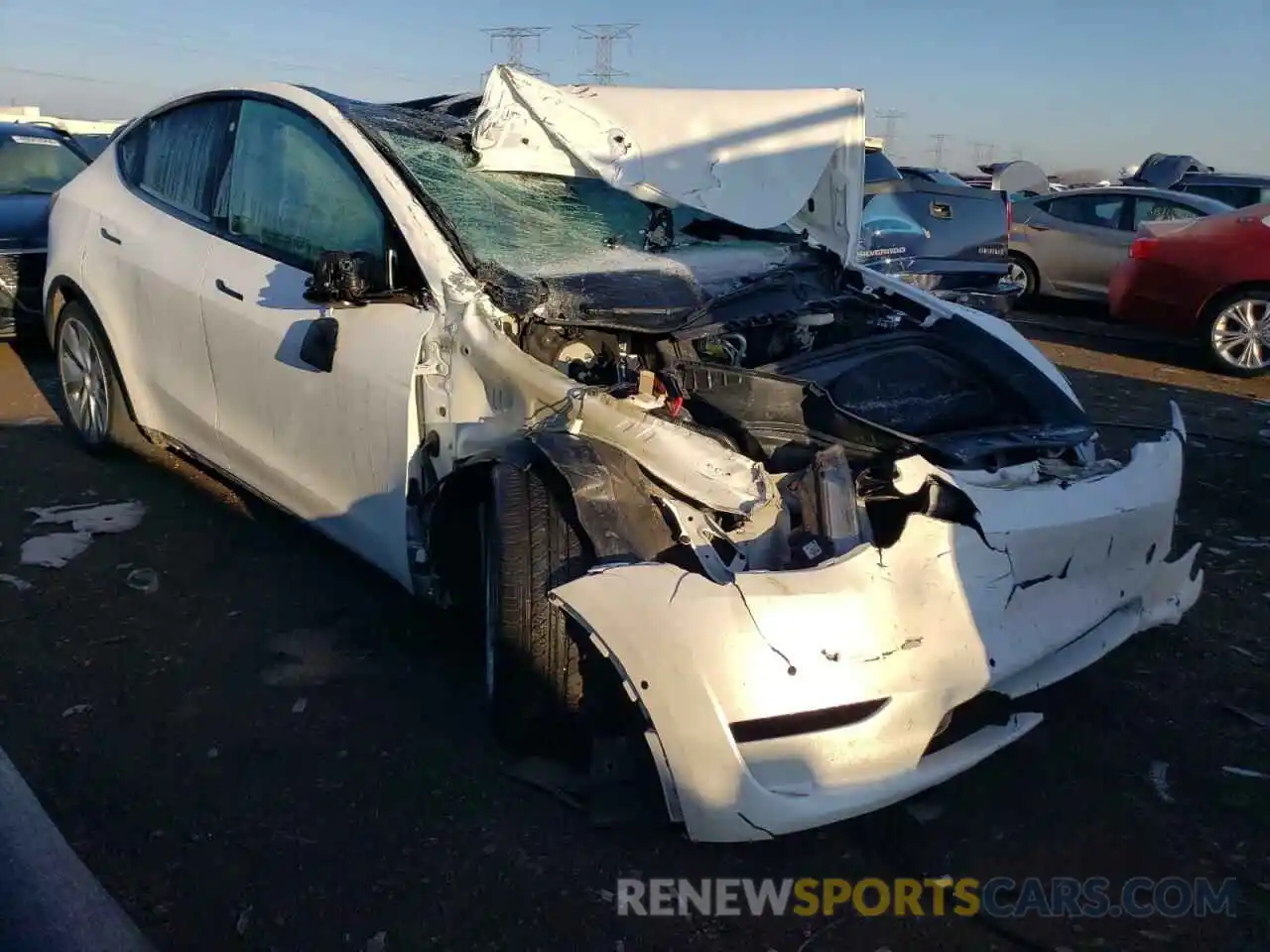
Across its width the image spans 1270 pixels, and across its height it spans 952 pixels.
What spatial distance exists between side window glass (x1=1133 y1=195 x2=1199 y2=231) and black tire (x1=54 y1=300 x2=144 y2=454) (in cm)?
976

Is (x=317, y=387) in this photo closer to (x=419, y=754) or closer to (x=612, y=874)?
(x=419, y=754)

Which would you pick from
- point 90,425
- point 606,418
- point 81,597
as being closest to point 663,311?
point 606,418

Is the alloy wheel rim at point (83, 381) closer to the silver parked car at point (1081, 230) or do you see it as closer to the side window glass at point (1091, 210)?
the silver parked car at point (1081, 230)

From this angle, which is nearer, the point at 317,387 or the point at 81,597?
the point at 317,387

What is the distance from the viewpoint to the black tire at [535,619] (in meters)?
2.52

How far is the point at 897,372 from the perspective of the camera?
11.2 ft

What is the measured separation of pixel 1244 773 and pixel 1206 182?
38.2 feet

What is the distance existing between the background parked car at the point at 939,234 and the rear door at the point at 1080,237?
2422 mm

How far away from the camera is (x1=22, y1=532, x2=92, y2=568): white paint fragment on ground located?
4004 mm

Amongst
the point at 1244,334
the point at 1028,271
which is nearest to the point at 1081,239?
the point at 1028,271

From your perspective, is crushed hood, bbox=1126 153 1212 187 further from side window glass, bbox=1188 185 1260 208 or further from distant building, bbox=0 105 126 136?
distant building, bbox=0 105 126 136

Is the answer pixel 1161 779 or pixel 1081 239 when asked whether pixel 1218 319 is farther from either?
pixel 1161 779

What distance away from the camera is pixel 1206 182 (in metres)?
12.4

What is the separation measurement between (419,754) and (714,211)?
7.24ft
